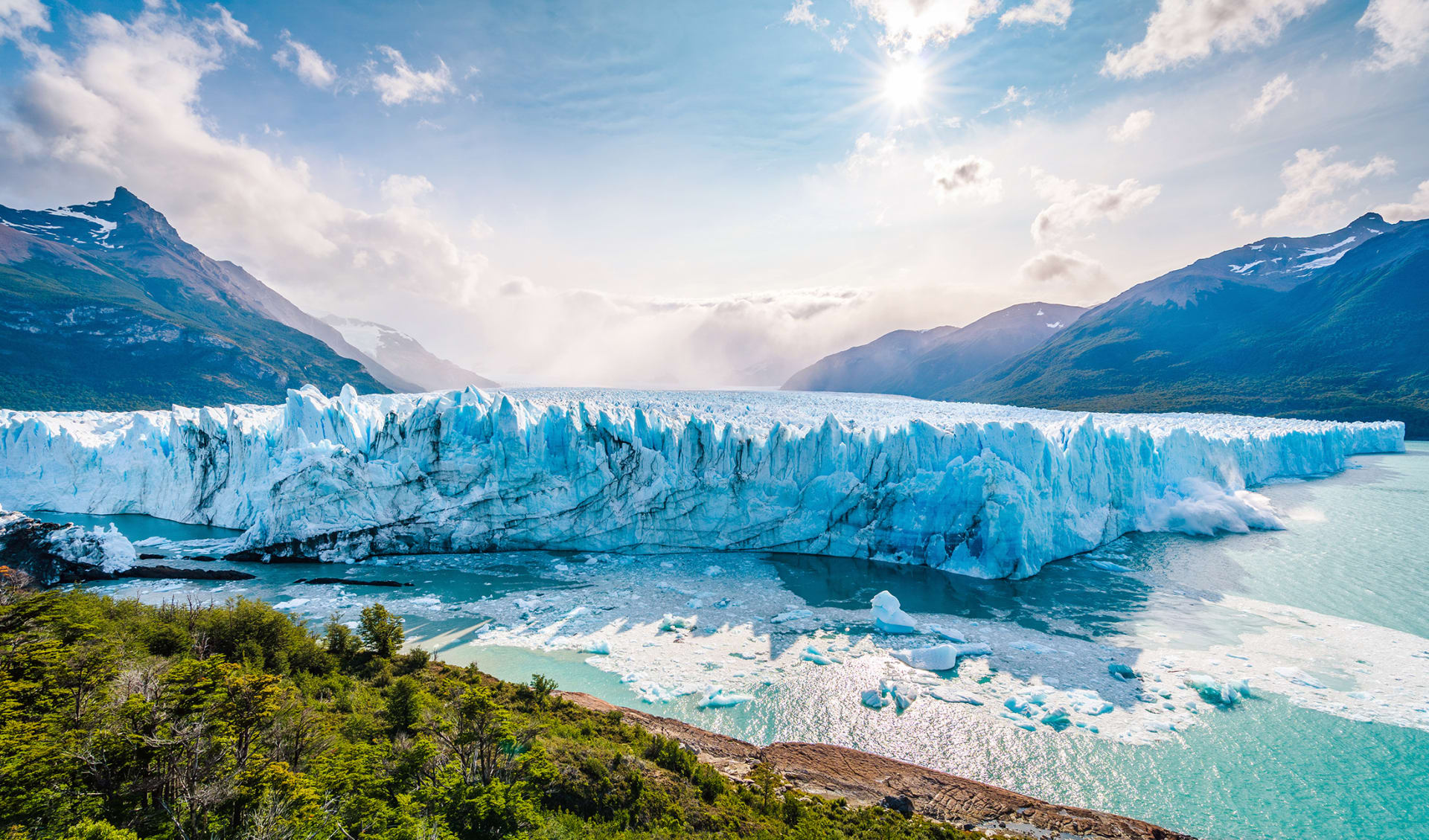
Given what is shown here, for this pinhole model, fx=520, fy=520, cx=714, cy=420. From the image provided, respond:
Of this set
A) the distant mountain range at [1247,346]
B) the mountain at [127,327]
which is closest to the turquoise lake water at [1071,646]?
the mountain at [127,327]

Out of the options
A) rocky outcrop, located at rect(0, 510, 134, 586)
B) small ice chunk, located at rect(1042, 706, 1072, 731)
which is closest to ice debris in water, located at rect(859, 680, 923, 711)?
small ice chunk, located at rect(1042, 706, 1072, 731)

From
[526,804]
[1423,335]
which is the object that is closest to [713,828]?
[526,804]

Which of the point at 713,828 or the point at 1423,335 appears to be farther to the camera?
the point at 1423,335

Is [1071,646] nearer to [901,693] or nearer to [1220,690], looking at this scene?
[1220,690]

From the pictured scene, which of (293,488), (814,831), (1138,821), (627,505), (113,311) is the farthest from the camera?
(113,311)

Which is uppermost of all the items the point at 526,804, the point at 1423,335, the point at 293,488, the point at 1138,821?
the point at 1423,335

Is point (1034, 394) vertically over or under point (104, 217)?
under

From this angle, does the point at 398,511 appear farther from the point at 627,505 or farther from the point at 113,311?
the point at 113,311

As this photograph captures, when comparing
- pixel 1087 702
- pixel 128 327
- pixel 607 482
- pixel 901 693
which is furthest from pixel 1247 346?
pixel 128 327
